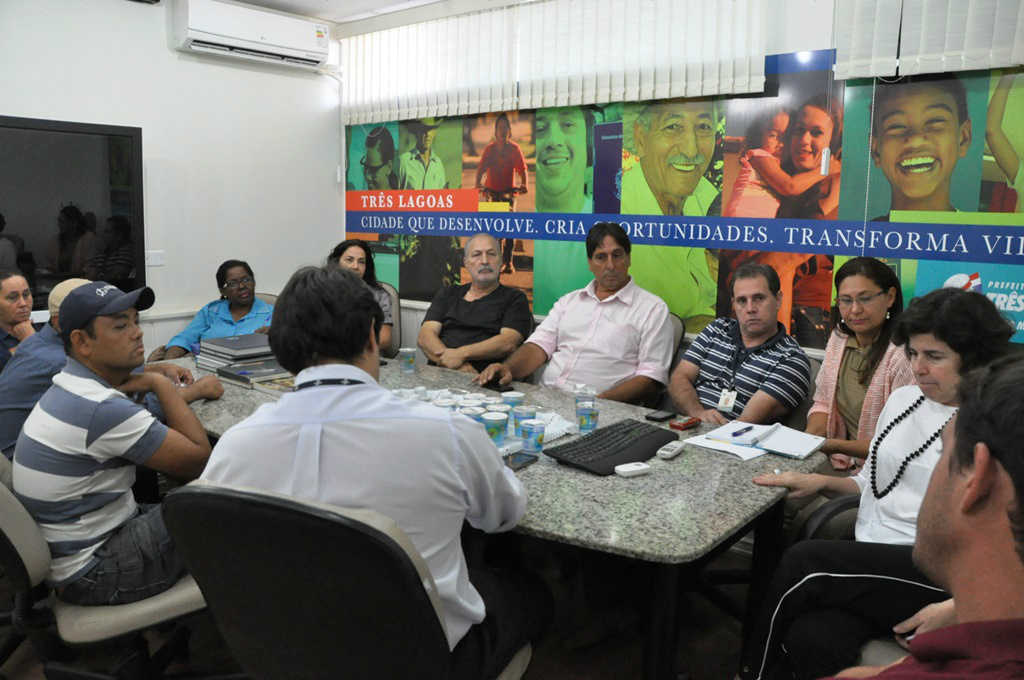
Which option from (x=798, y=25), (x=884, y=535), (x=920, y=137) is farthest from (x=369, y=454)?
(x=798, y=25)

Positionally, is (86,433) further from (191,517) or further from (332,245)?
(332,245)

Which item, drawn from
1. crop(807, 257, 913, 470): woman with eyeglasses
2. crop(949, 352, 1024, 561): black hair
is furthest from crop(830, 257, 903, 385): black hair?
crop(949, 352, 1024, 561): black hair

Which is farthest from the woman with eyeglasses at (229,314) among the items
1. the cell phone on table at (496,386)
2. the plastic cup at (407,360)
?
the cell phone on table at (496,386)

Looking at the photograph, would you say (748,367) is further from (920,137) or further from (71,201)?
(71,201)

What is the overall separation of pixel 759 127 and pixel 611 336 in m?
1.19

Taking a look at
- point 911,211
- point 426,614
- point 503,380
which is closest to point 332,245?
point 503,380

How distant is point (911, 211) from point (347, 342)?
2687 millimetres

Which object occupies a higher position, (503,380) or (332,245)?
(332,245)

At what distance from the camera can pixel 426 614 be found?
124 cm

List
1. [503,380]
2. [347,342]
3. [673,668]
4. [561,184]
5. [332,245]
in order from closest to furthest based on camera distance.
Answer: [347,342]
[673,668]
[503,380]
[561,184]
[332,245]

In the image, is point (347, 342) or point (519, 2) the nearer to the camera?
point (347, 342)

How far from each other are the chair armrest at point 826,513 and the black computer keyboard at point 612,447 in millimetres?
436

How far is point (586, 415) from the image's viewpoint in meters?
2.38

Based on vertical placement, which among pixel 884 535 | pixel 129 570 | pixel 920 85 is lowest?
pixel 129 570
